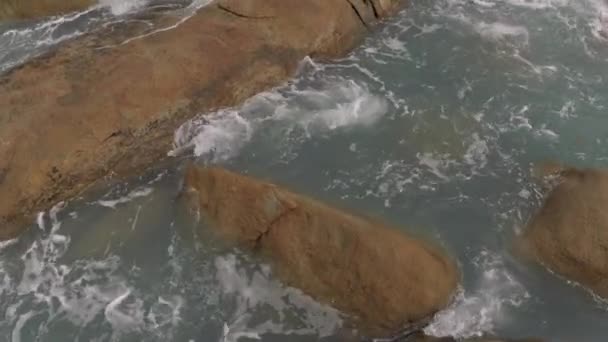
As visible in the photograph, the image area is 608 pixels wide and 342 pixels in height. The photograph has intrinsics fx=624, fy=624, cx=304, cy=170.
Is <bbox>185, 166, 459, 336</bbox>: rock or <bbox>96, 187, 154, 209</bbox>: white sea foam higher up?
<bbox>96, 187, 154, 209</bbox>: white sea foam

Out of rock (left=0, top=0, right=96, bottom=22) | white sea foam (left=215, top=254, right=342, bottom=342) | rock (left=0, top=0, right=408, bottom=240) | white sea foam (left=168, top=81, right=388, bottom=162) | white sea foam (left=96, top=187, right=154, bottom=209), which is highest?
rock (left=0, top=0, right=96, bottom=22)

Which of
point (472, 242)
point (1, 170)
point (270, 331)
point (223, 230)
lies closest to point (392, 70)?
point (472, 242)

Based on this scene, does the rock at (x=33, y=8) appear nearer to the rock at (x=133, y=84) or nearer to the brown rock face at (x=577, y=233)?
the rock at (x=133, y=84)

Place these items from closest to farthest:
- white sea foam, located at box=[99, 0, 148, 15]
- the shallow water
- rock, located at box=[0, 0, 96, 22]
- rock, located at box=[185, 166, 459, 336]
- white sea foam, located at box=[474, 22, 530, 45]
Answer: rock, located at box=[185, 166, 459, 336] < the shallow water < white sea foam, located at box=[474, 22, 530, 45] < white sea foam, located at box=[99, 0, 148, 15] < rock, located at box=[0, 0, 96, 22]

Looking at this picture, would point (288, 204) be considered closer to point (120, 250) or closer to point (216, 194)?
point (216, 194)

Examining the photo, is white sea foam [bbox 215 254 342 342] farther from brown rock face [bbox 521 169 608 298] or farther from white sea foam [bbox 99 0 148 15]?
white sea foam [bbox 99 0 148 15]

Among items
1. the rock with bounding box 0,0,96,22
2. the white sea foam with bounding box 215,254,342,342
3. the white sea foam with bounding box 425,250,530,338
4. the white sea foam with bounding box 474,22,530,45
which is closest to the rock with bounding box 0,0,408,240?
the rock with bounding box 0,0,96,22

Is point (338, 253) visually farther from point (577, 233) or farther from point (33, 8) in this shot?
point (33, 8)
